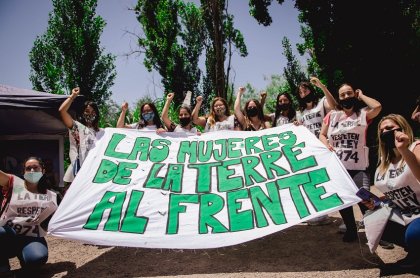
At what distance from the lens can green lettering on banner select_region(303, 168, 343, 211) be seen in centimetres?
284

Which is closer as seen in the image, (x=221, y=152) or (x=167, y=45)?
(x=221, y=152)

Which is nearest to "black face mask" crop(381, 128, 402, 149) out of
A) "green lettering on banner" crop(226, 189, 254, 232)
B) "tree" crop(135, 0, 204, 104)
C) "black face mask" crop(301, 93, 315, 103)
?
"green lettering on banner" crop(226, 189, 254, 232)

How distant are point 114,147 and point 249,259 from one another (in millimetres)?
2117

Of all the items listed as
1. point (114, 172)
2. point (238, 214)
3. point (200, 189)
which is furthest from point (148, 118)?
point (238, 214)

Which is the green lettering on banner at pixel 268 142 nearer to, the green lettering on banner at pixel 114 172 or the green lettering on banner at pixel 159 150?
the green lettering on banner at pixel 159 150

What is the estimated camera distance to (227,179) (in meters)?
3.39

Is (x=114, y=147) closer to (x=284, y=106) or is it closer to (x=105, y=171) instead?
(x=105, y=171)

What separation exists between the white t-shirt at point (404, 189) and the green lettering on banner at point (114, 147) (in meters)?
2.85

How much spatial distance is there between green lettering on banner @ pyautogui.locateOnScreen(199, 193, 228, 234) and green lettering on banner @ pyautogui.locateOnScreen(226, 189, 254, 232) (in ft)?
0.27

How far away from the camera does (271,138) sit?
12.6 feet

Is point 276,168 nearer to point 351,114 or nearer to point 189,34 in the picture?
point 351,114

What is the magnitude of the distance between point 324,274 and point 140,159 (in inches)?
92.6

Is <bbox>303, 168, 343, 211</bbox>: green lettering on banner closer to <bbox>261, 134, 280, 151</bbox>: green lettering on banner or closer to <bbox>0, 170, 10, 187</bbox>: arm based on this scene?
<bbox>261, 134, 280, 151</bbox>: green lettering on banner

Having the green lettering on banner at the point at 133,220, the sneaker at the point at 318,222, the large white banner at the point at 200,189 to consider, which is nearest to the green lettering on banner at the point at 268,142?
the large white banner at the point at 200,189
